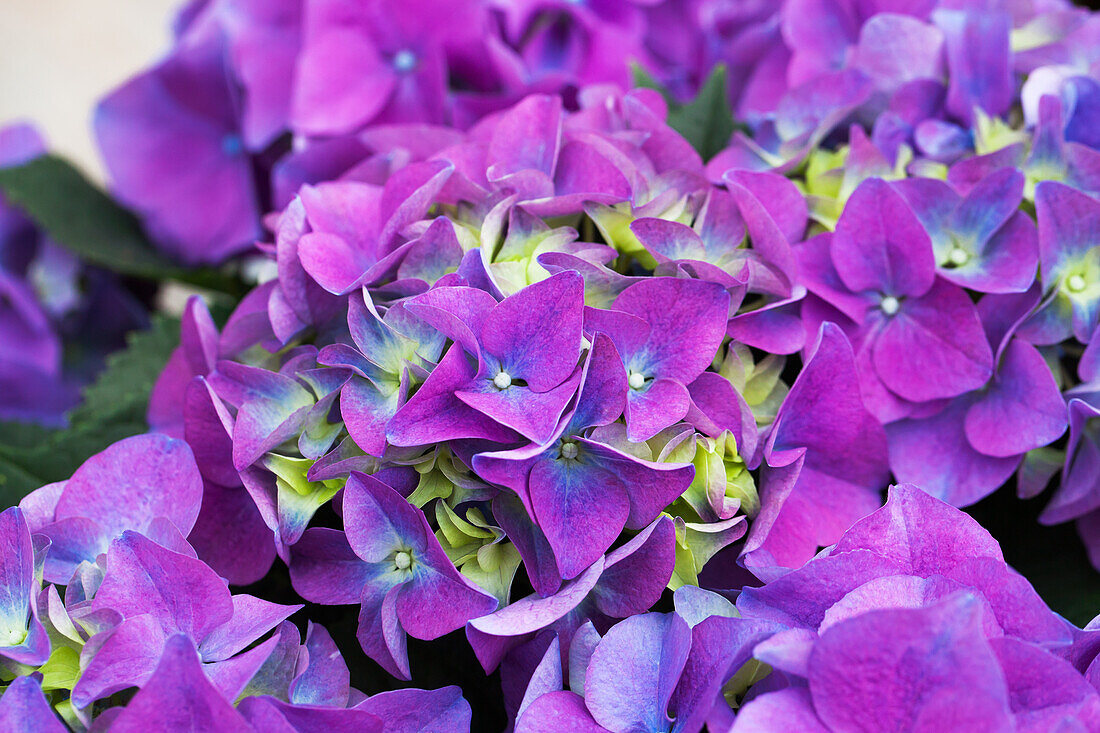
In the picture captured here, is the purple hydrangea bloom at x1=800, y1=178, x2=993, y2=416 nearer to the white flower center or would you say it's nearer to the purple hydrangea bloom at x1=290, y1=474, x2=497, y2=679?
the white flower center

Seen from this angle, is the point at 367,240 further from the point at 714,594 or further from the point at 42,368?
the point at 42,368

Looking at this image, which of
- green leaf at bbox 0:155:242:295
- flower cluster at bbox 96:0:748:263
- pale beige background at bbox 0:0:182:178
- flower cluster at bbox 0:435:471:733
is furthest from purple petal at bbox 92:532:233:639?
pale beige background at bbox 0:0:182:178

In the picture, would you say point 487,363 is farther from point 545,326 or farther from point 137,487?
point 137,487

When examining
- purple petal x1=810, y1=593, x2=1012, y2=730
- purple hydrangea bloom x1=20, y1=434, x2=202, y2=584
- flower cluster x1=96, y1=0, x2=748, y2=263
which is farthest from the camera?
flower cluster x1=96, y1=0, x2=748, y2=263

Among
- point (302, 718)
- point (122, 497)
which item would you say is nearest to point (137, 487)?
point (122, 497)

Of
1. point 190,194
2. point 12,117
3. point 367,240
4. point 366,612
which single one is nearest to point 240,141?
point 190,194

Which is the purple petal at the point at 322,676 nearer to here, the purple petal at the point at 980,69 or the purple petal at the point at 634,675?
the purple petal at the point at 634,675

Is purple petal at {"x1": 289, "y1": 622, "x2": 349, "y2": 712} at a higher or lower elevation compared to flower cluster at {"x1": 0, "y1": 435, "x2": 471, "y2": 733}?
lower
